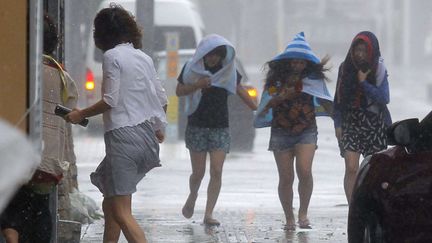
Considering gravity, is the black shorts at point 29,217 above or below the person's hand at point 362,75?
below

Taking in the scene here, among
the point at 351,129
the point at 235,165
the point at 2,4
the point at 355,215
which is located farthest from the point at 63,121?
the point at 235,165

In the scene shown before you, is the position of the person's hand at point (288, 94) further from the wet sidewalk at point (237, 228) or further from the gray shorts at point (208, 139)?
the wet sidewalk at point (237, 228)

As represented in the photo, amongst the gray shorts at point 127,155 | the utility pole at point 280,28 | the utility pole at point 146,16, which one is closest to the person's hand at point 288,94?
the gray shorts at point 127,155

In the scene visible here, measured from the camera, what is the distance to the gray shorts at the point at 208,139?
10.7 meters

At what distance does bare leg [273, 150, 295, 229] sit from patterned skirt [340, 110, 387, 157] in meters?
0.49

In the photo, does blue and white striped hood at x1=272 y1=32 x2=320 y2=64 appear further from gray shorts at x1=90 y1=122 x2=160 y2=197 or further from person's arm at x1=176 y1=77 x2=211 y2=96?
gray shorts at x1=90 y1=122 x2=160 y2=197

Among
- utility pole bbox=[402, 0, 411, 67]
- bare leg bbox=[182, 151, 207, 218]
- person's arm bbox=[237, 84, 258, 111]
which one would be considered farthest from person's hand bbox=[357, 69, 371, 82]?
utility pole bbox=[402, 0, 411, 67]

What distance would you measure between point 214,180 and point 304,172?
2.59 ft

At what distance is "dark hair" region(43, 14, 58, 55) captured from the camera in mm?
7340

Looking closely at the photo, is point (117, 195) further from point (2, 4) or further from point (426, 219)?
point (2, 4)

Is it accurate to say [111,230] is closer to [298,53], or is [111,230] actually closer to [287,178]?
[287,178]

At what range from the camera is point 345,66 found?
1053cm

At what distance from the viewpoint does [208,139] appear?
10.7 metres

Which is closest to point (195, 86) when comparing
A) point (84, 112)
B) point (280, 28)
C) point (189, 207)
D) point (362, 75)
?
point (189, 207)
